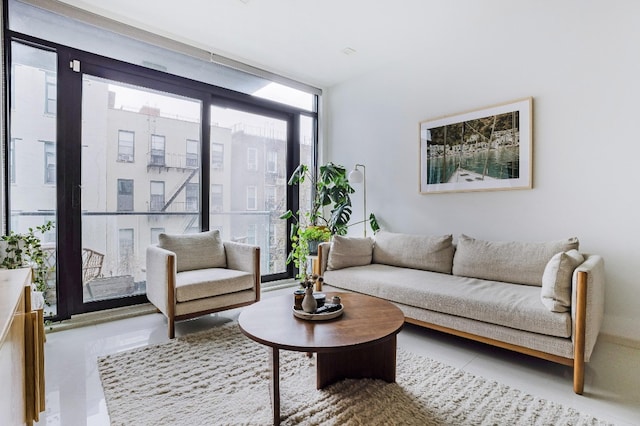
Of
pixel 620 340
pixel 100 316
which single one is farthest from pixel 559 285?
pixel 100 316

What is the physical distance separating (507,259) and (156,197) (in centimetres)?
323

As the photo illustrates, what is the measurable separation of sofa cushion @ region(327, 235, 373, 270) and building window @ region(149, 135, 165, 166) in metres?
1.93

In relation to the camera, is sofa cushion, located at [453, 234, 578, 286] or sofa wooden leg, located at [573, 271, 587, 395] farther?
sofa cushion, located at [453, 234, 578, 286]

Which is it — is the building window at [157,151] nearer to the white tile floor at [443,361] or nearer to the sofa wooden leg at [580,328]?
the white tile floor at [443,361]

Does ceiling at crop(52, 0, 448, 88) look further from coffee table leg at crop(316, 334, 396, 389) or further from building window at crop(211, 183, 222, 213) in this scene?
coffee table leg at crop(316, 334, 396, 389)

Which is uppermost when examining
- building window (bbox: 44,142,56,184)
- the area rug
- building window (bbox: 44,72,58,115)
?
building window (bbox: 44,72,58,115)

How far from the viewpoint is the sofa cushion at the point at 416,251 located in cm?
300

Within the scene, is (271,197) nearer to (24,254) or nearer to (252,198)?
(252,198)

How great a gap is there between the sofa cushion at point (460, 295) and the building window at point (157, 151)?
202 cm

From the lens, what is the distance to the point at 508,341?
2047mm

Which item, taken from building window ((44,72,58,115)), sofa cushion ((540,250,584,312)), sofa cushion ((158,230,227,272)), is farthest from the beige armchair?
sofa cushion ((540,250,584,312))

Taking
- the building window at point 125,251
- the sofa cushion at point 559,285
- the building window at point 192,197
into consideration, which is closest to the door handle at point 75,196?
the building window at point 125,251

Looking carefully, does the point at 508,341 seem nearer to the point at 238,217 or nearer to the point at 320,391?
the point at 320,391

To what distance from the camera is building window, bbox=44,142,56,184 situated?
2.75 meters
